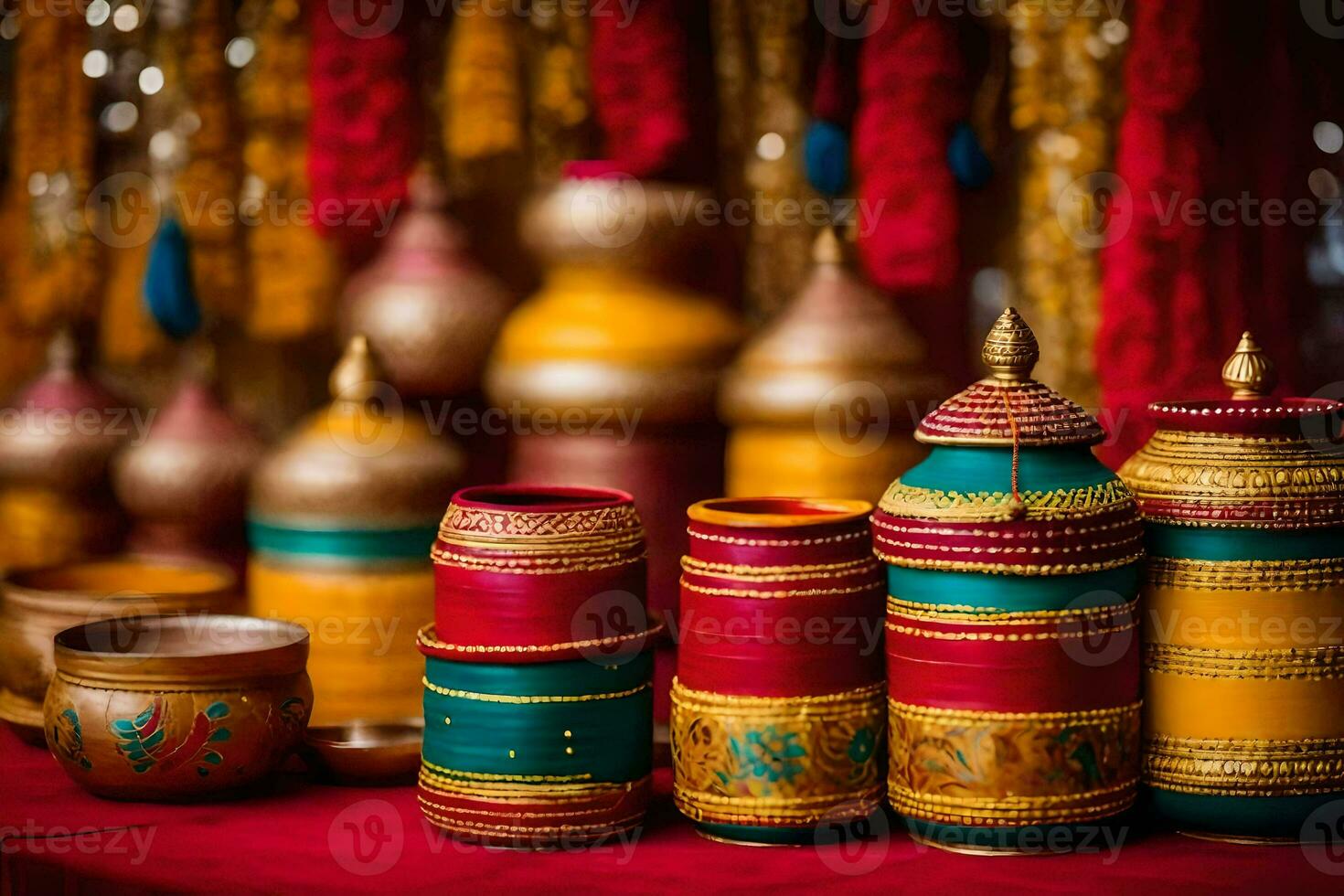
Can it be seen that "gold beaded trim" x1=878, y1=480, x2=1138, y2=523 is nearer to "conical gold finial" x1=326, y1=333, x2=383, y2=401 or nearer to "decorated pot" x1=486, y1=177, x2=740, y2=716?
"decorated pot" x1=486, y1=177, x2=740, y2=716

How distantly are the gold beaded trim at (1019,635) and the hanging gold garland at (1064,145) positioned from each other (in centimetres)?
41

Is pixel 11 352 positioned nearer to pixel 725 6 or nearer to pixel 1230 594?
pixel 725 6

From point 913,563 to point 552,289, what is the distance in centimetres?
60

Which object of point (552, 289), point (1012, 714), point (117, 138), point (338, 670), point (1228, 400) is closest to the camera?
point (1012, 714)

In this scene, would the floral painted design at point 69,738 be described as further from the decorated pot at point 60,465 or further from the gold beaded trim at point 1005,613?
the gold beaded trim at point 1005,613

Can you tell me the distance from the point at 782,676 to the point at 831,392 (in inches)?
14.4

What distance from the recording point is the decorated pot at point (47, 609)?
6.04 feet

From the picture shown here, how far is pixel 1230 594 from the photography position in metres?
1.49

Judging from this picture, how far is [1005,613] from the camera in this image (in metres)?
1.45

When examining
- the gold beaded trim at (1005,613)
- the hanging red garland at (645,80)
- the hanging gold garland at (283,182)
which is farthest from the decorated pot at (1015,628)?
the hanging gold garland at (283,182)

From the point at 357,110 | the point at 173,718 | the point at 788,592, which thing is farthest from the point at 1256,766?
the point at 357,110

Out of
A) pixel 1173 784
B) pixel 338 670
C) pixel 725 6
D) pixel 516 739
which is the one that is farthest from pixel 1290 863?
pixel 725 6

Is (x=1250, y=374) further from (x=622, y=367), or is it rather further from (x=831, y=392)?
(x=622, y=367)

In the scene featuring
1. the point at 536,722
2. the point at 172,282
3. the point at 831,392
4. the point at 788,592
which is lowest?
the point at 536,722
